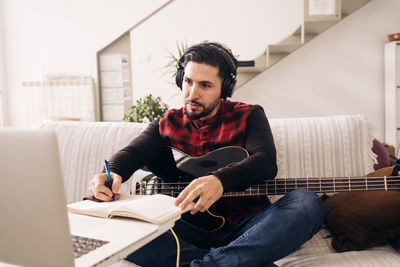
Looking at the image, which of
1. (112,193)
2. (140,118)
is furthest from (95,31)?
(112,193)

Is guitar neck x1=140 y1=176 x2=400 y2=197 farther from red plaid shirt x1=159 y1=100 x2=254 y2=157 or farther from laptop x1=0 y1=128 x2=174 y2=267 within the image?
laptop x1=0 y1=128 x2=174 y2=267

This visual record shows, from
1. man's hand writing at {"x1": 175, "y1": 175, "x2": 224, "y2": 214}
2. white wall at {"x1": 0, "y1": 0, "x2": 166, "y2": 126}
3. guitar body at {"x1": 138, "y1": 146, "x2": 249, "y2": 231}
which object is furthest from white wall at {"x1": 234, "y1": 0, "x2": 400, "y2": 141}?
man's hand writing at {"x1": 175, "y1": 175, "x2": 224, "y2": 214}

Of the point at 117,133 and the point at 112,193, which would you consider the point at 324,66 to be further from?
the point at 112,193

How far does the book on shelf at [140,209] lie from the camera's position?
2.39 feet

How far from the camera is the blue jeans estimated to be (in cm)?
98

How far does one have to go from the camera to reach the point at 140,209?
755 millimetres

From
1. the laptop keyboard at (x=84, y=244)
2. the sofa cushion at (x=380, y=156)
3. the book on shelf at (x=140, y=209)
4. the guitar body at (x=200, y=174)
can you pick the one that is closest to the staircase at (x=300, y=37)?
the sofa cushion at (x=380, y=156)

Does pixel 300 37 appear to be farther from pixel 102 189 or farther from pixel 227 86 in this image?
pixel 102 189

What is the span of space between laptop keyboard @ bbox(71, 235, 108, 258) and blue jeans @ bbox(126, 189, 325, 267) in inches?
16.5

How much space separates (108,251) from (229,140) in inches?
32.1

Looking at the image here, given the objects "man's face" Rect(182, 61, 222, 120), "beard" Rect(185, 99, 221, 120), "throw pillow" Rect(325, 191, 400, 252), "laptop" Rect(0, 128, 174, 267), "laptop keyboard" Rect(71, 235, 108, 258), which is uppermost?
"man's face" Rect(182, 61, 222, 120)

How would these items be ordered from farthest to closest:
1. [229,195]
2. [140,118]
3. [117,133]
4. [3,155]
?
[140,118] → [117,133] → [229,195] → [3,155]

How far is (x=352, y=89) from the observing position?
4.07m

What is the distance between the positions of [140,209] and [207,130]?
0.70m
